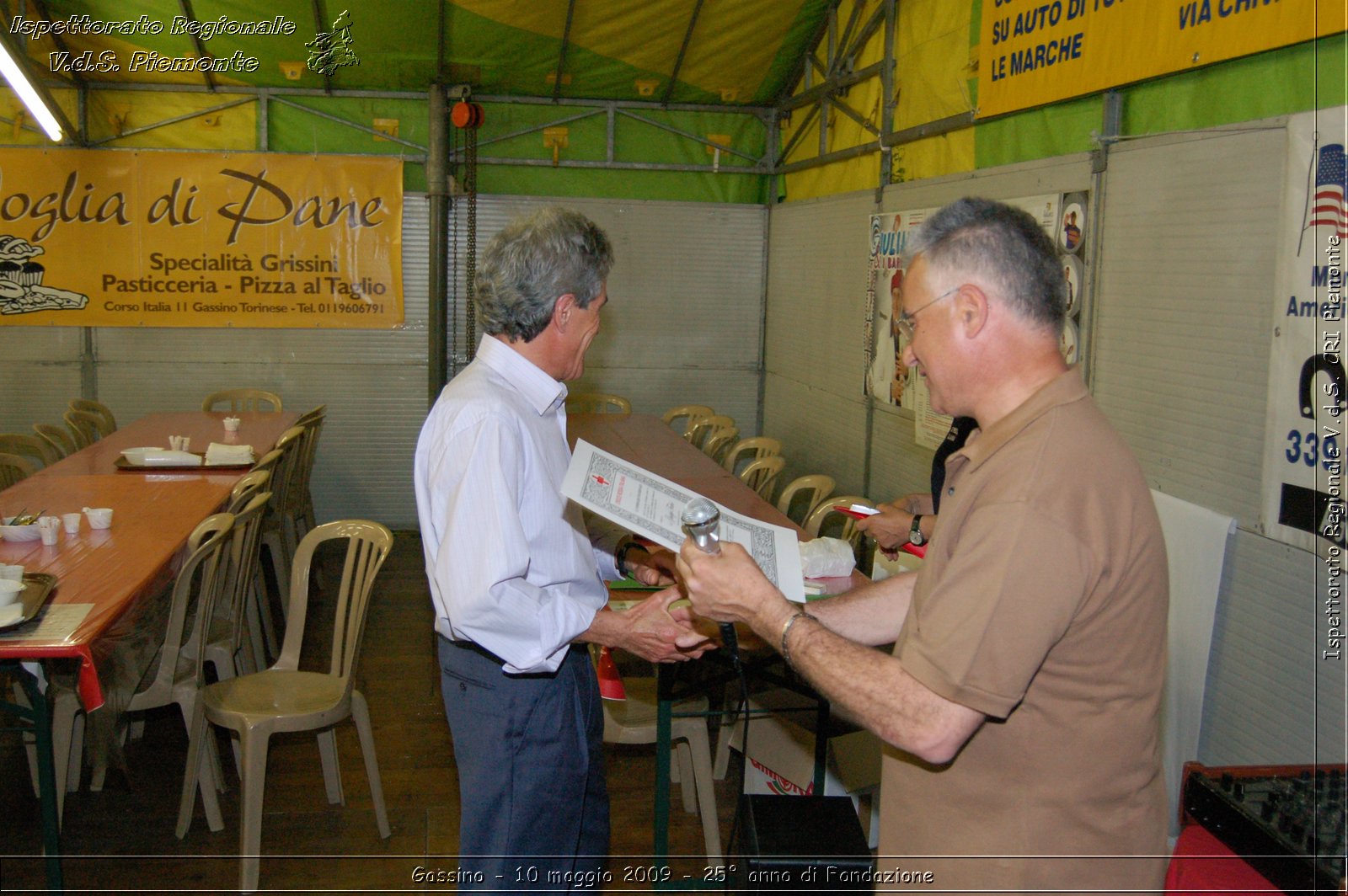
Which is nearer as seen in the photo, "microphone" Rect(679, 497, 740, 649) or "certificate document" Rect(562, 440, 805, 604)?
"microphone" Rect(679, 497, 740, 649)

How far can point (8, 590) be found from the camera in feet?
9.23

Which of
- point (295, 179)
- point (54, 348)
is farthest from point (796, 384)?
point (54, 348)

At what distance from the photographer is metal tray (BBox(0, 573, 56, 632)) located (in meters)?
2.74

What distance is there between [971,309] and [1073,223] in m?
2.61

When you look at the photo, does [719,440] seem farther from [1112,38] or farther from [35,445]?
[35,445]

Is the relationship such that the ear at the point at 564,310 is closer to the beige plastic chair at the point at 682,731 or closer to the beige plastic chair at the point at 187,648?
the beige plastic chair at the point at 682,731

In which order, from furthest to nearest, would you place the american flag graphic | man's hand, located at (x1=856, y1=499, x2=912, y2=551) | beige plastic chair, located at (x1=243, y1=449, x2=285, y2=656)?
beige plastic chair, located at (x1=243, y1=449, x2=285, y2=656), man's hand, located at (x1=856, y1=499, x2=912, y2=551), the american flag graphic

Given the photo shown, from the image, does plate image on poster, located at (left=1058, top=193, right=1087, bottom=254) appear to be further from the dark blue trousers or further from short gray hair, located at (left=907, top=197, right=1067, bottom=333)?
the dark blue trousers

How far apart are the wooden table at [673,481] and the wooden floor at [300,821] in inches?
20.6

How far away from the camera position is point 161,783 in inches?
150

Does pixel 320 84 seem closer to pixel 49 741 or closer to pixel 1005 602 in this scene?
pixel 49 741

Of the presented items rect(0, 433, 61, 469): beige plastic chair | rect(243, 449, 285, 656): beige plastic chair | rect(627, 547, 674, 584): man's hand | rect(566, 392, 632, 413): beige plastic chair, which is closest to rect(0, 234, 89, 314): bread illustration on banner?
rect(0, 433, 61, 469): beige plastic chair

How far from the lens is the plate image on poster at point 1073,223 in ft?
12.0

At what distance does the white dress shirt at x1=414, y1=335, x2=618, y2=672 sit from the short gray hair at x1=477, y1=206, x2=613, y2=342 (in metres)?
0.06
